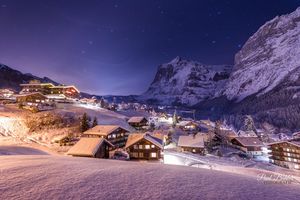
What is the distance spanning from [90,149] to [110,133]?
17697mm

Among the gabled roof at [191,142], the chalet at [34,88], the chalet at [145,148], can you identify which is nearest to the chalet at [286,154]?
the gabled roof at [191,142]

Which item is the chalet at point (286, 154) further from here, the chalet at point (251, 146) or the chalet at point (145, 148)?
the chalet at point (145, 148)

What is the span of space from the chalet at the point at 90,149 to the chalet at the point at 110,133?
12.7 meters

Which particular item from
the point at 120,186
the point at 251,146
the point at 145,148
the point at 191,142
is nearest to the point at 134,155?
the point at 145,148

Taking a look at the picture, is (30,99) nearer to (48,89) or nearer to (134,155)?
(48,89)

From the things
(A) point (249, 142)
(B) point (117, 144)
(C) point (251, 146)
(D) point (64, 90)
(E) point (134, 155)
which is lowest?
(C) point (251, 146)

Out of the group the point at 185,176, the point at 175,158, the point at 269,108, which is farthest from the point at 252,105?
the point at 185,176

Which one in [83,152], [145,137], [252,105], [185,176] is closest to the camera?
[185,176]

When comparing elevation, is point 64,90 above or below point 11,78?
below

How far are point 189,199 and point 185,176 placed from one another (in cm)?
286

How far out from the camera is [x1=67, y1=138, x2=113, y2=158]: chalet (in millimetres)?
28036

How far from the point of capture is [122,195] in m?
7.53

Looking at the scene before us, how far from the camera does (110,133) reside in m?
46.4

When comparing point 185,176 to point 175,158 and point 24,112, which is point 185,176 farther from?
point 24,112
